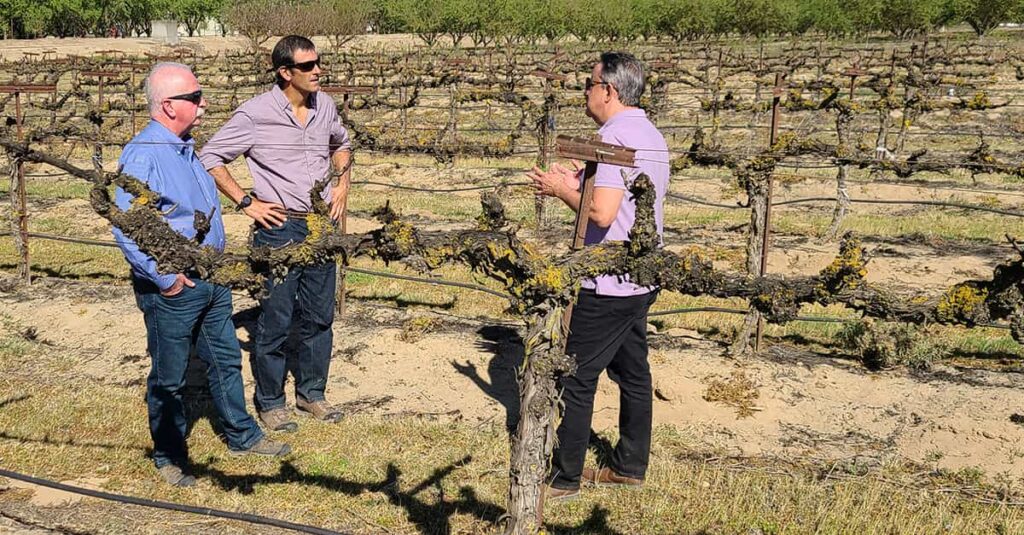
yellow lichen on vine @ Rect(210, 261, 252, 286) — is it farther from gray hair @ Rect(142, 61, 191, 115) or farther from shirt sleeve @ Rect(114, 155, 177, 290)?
gray hair @ Rect(142, 61, 191, 115)

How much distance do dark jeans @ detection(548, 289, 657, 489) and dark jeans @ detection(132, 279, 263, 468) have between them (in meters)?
1.74

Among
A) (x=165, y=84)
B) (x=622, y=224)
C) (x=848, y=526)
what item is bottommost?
(x=848, y=526)

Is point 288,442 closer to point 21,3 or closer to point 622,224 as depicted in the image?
point 622,224

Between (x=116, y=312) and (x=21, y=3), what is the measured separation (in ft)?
213

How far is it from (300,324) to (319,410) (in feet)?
1.69

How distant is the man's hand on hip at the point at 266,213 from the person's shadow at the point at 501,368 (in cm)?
153

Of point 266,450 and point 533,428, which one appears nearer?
point 533,428

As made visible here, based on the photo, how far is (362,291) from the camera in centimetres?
825

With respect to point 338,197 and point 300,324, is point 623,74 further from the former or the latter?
point 300,324

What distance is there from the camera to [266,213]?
16.1ft

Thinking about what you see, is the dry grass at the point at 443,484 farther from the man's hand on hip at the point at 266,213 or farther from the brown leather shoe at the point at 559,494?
the man's hand on hip at the point at 266,213

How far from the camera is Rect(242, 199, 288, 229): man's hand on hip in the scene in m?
4.91

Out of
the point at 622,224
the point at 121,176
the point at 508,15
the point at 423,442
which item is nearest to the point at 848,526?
the point at 622,224

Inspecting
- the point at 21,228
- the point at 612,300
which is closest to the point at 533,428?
the point at 612,300
